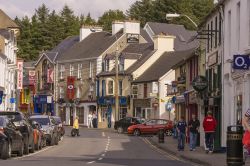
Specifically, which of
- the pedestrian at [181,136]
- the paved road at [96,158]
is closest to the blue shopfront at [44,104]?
the paved road at [96,158]

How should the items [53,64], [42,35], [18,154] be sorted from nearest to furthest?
[18,154]
[53,64]
[42,35]

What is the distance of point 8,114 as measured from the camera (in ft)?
101

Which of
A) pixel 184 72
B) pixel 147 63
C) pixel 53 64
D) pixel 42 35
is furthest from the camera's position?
pixel 42 35

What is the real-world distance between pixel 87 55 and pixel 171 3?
24895 mm

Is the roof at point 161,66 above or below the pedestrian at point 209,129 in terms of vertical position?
above

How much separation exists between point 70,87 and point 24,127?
5985 centimetres

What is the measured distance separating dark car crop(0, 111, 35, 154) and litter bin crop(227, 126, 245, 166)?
1000 centimetres

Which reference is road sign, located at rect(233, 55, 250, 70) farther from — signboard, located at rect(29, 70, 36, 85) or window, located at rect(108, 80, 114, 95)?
signboard, located at rect(29, 70, 36, 85)

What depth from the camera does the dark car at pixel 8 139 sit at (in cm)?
2553

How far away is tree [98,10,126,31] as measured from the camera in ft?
376

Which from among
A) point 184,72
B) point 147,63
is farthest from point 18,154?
point 147,63

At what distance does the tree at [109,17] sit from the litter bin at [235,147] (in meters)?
92.1

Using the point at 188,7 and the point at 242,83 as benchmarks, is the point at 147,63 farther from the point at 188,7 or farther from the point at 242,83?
the point at 242,83

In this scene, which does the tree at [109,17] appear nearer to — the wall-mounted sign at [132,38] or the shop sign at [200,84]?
the wall-mounted sign at [132,38]
